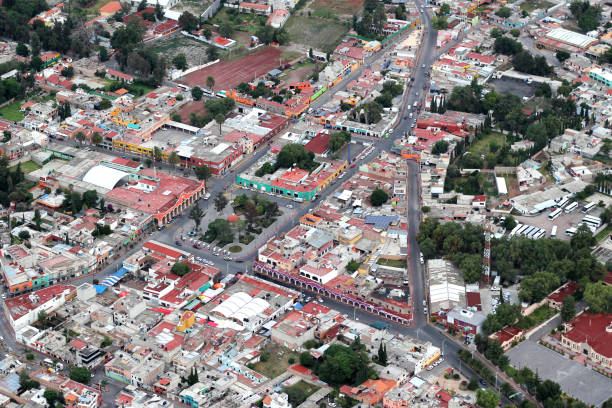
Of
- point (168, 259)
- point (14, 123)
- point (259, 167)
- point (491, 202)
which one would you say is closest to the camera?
point (168, 259)

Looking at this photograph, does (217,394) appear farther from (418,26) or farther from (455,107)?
(418,26)

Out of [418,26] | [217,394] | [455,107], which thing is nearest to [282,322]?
[217,394]

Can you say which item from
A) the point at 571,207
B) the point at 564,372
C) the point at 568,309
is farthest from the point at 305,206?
the point at 564,372

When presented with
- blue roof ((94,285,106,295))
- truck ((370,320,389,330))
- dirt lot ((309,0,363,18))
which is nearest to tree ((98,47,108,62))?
dirt lot ((309,0,363,18))

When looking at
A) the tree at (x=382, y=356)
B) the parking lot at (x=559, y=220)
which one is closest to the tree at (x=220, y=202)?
the tree at (x=382, y=356)

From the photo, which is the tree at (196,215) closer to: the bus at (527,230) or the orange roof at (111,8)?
the bus at (527,230)

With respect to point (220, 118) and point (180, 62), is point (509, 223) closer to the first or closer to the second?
point (220, 118)
